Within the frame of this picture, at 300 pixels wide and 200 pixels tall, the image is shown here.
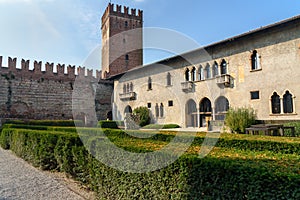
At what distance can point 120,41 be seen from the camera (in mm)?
32688

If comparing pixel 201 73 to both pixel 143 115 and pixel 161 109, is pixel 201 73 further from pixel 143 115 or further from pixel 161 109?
pixel 143 115

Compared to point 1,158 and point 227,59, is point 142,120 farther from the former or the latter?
point 1,158

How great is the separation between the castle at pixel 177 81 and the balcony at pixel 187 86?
0.27 feet

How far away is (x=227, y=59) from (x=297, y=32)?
4.62 metres

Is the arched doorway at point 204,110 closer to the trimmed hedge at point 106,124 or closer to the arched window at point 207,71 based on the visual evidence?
the arched window at point 207,71

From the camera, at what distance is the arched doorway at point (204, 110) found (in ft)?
60.4

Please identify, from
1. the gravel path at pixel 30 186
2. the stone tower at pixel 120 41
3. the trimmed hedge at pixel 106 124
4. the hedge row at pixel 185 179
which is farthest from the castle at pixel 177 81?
the hedge row at pixel 185 179

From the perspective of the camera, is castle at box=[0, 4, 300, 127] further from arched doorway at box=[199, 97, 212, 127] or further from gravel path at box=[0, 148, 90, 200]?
gravel path at box=[0, 148, 90, 200]

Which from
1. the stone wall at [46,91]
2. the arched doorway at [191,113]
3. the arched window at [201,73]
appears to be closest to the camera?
the arched window at [201,73]

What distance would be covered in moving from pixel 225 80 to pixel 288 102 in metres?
4.21

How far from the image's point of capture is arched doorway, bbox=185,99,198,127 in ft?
63.8

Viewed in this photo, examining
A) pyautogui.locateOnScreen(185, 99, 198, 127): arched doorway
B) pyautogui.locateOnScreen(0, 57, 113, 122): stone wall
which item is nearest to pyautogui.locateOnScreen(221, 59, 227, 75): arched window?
pyautogui.locateOnScreen(185, 99, 198, 127): arched doorway

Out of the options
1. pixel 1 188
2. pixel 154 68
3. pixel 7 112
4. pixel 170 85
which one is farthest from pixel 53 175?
pixel 7 112

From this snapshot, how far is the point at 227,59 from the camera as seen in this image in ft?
54.3
